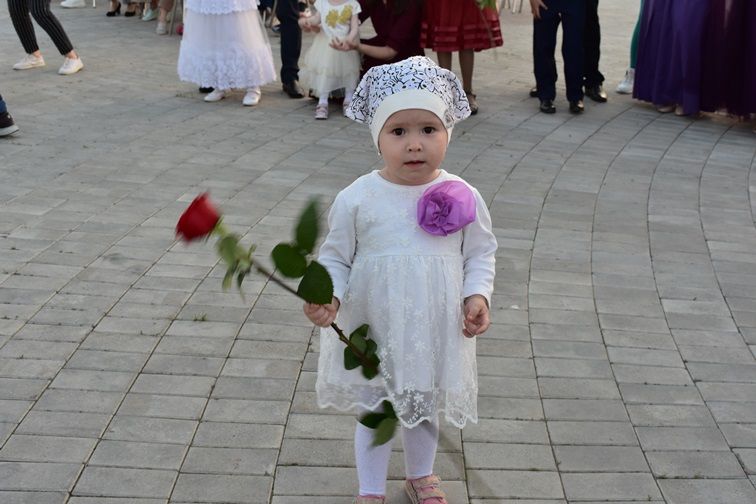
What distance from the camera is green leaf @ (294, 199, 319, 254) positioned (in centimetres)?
231

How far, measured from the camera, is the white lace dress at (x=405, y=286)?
283cm

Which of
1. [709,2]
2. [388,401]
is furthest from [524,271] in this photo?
[709,2]

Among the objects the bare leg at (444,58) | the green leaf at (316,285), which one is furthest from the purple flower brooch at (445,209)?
the bare leg at (444,58)

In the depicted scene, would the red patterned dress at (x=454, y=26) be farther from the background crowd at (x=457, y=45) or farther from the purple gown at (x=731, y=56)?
the purple gown at (x=731, y=56)

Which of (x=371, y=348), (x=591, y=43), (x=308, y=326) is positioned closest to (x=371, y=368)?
(x=371, y=348)

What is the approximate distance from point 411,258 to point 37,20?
8199 millimetres

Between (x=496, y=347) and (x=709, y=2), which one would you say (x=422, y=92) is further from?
(x=709, y=2)

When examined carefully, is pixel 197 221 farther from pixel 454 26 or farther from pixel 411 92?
pixel 454 26

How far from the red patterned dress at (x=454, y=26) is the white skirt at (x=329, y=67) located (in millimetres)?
661

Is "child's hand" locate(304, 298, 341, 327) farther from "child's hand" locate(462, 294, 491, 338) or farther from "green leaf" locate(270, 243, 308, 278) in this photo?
"child's hand" locate(462, 294, 491, 338)

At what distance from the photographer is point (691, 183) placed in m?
6.98

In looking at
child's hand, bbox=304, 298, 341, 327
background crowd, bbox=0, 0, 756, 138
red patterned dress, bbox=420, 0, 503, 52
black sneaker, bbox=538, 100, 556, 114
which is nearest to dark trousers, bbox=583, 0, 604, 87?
background crowd, bbox=0, 0, 756, 138

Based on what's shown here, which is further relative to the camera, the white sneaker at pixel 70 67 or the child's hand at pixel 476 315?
the white sneaker at pixel 70 67

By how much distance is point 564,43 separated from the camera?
29.1 ft
